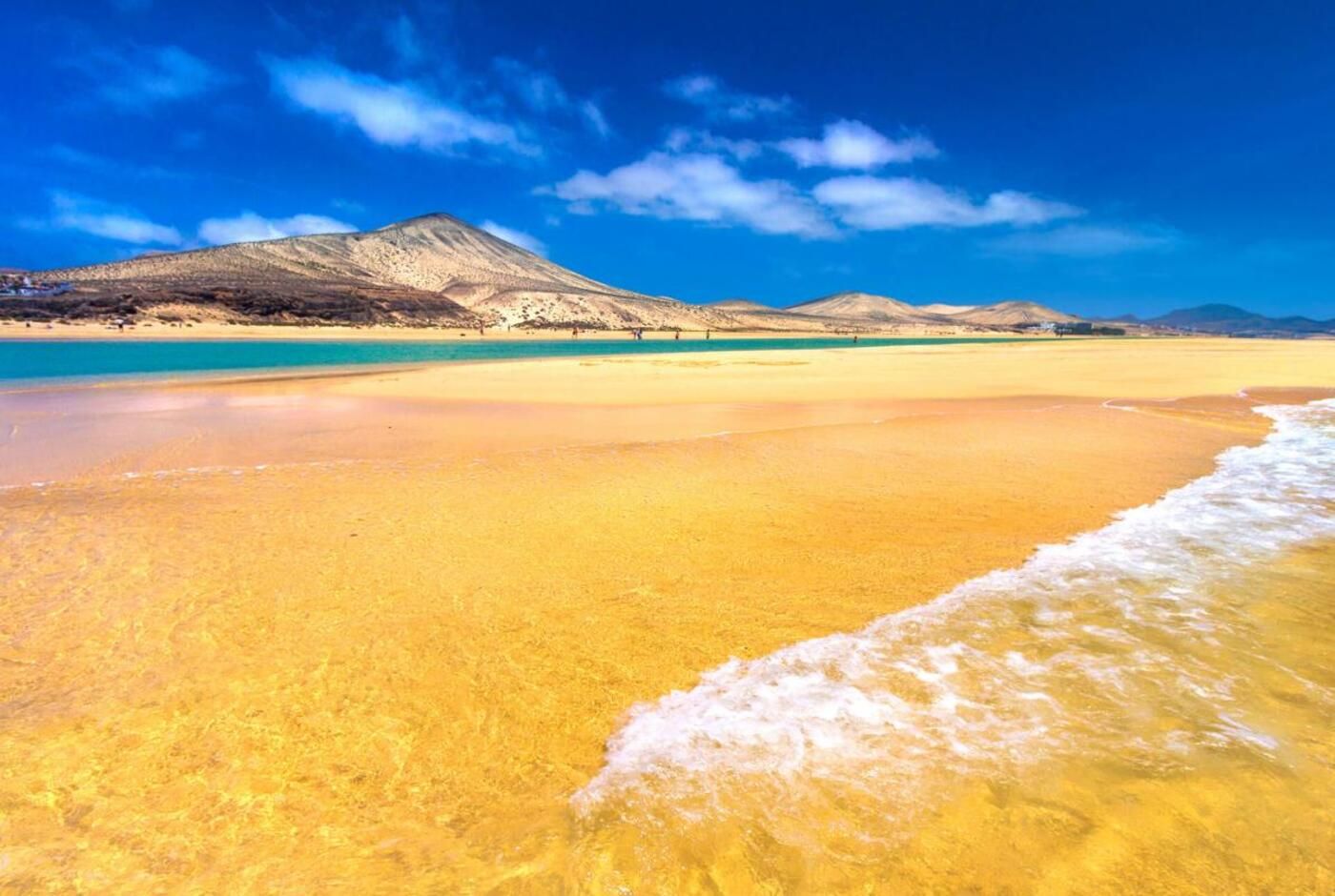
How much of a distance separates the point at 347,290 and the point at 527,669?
11530cm

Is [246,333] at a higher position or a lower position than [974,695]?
higher

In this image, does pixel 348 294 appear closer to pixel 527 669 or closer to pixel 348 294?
pixel 348 294

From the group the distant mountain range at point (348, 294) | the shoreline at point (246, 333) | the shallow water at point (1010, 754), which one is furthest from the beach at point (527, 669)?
the distant mountain range at point (348, 294)

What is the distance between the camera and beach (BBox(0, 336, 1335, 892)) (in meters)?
2.83

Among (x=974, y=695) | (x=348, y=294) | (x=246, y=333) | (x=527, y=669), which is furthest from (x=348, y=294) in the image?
(x=974, y=695)

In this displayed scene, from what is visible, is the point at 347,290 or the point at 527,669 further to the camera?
the point at 347,290

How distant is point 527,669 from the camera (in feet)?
14.4

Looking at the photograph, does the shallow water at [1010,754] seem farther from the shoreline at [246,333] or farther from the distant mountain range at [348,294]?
the distant mountain range at [348,294]

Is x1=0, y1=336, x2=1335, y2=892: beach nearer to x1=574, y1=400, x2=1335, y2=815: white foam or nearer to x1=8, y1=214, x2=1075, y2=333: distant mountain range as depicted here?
x1=574, y1=400, x2=1335, y2=815: white foam

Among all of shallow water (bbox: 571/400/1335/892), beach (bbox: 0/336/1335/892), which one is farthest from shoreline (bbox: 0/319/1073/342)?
shallow water (bbox: 571/400/1335/892)

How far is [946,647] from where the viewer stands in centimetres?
466

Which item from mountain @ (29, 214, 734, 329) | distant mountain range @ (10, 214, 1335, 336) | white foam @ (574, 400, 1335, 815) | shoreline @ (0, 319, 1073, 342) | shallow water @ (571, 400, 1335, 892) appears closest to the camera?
shallow water @ (571, 400, 1335, 892)

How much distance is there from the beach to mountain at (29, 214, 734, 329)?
91.3 m

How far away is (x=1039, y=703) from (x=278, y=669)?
4805mm
